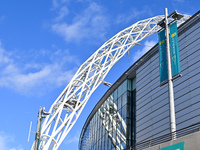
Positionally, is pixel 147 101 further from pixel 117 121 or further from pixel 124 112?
pixel 117 121

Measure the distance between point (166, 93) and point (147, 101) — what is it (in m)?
Result: 3.37

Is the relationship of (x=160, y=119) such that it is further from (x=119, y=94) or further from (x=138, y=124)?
(x=119, y=94)

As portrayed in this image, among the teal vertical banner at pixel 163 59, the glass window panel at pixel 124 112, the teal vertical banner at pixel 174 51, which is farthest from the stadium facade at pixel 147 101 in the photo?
the teal vertical banner at pixel 174 51

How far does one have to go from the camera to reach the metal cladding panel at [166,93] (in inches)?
1073

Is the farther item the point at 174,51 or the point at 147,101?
the point at 147,101

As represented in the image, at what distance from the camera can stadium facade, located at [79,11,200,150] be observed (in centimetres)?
2781

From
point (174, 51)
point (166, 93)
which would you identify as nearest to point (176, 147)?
point (174, 51)

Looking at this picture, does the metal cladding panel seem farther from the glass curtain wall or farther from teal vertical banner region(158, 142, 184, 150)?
teal vertical banner region(158, 142, 184, 150)

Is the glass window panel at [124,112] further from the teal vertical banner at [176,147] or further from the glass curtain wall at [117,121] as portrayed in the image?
the teal vertical banner at [176,147]

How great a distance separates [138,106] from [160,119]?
16.3 ft

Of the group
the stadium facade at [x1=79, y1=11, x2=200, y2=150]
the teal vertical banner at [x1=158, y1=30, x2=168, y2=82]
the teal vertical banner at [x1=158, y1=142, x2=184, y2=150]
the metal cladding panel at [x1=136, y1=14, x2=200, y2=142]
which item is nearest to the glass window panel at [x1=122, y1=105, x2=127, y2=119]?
the stadium facade at [x1=79, y1=11, x2=200, y2=150]

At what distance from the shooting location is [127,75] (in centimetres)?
3856

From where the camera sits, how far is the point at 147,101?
3334 centimetres

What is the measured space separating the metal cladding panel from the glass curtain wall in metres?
1.78
